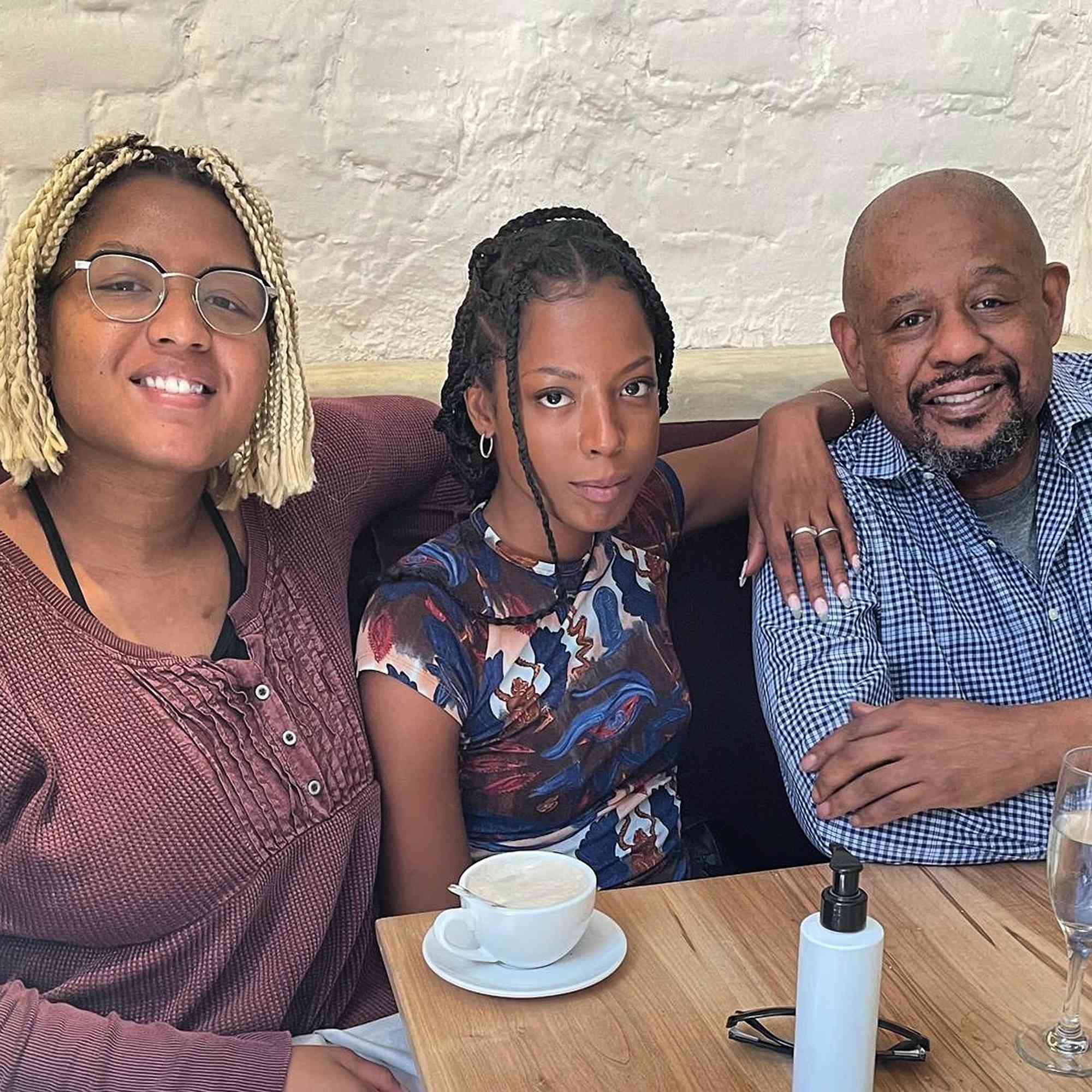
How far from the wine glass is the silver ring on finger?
66 centimetres

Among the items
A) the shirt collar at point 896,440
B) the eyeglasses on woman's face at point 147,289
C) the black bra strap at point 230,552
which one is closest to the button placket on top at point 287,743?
the black bra strap at point 230,552

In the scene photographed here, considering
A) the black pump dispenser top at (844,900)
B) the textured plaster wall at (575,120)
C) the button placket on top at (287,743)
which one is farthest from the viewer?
the textured plaster wall at (575,120)

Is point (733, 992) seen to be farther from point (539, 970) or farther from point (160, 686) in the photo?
point (160, 686)

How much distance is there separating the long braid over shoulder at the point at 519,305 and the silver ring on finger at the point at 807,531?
8.8 inches

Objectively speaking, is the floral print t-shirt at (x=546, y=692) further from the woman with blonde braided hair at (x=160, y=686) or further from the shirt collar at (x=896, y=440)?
the shirt collar at (x=896, y=440)

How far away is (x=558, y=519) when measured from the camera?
5.04ft

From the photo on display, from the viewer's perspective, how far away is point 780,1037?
97cm

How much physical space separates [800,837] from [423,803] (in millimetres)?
758

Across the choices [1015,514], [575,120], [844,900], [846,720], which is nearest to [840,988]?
[844,900]

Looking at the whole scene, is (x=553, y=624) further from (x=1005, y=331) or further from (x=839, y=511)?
(x=1005, y=331)

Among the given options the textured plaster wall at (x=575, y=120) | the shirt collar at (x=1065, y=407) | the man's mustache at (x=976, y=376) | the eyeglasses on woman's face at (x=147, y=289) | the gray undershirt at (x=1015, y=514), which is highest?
the textured plaster wall at (x=575, y=120)

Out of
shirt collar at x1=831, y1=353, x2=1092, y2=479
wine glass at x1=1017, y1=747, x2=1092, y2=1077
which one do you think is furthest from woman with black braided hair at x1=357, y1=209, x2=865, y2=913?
wine glass at x1=1017, y1=747, x2=1092, y2=1077

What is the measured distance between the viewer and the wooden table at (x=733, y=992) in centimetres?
94

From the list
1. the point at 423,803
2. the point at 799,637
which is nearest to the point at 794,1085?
the point at 423,803
